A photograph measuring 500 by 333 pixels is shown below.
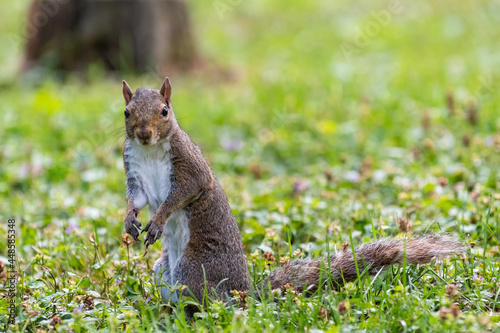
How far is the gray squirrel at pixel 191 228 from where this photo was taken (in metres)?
2.53

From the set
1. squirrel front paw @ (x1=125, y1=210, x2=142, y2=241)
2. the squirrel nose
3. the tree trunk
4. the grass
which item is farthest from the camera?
the tree trunk

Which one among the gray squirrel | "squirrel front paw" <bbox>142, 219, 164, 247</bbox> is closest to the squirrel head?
the gray squirrel

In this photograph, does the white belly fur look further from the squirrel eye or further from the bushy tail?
the bushy tail

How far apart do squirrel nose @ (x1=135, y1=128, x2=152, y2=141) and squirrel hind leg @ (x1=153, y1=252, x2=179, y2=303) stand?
0.48m

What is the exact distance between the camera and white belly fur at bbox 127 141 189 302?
2607mm

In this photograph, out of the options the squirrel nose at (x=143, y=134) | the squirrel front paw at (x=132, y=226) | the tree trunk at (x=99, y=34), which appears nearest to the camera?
the squirrel nose at (x=143, y=134)

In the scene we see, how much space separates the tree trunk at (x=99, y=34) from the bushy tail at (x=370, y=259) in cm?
565

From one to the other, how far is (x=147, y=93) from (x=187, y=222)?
19.7 inches

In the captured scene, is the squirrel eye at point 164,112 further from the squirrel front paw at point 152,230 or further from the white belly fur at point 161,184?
the squirrel front paw at point 152,230

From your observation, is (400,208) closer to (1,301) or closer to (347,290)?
(347,290)

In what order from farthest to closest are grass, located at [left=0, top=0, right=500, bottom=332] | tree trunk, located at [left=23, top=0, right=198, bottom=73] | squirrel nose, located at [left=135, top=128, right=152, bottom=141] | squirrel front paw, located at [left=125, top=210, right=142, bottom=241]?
1. tree trunk, located at [left=23, top=0, right=198, bottom=73]
2. squirrel front paw, located at [left=125, top=210, right=142, bottom=241]
3. squirrel nose, located at [left=135, top=128, right=152, bottom=141]
4. grass, located at [left=0, top=0, right=500, bottom=332]

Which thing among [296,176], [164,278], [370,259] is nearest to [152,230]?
[164,278]

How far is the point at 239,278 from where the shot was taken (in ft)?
8.55

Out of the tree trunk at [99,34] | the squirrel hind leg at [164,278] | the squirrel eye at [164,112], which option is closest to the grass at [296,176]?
the squirrel hind leg at [164,278]
